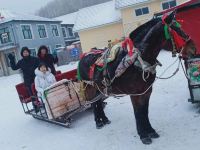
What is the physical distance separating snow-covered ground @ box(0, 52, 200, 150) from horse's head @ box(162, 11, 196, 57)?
4.65 feet

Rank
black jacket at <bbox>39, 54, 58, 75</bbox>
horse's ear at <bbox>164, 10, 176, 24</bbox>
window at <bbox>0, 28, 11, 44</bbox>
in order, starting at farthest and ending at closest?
window at <bbox>0, 28, 11, 44</bbox> < black jacket at <bbox>39, 54, 58, 75</bbox> < horse's ear at <bbox>164, 10, 176, 24</bbox>

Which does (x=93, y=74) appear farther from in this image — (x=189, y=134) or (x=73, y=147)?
(x=189, y=134)

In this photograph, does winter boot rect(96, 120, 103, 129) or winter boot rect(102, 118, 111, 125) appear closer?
winter boot rect(96, 120, 103, 129)

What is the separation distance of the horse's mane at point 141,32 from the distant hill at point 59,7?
8542 centimetres

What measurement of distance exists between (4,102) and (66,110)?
606 cm

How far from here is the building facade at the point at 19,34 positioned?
2919 centimetres

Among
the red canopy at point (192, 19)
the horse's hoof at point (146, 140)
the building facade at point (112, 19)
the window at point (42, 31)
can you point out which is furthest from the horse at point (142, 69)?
the window at point (42, 31)

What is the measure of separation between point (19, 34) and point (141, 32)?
1039 inches

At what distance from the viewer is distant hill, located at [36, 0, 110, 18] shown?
90812 millimetres

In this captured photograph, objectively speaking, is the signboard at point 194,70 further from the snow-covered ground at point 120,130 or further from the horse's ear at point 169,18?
the horse's ear at point 169,18

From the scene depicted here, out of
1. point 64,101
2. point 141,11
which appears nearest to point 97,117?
point 64,101

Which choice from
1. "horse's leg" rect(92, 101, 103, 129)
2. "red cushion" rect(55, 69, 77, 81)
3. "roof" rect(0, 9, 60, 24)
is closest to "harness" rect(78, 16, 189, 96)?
"horse's leg" rect(92, 101, 103, 129)

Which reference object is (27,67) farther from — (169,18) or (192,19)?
(169,18)

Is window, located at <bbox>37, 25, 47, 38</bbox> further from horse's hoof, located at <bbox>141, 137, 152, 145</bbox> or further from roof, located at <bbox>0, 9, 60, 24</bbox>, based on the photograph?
horse's hoof, located at <bbox>141, 137, 152, 145</bbox>
